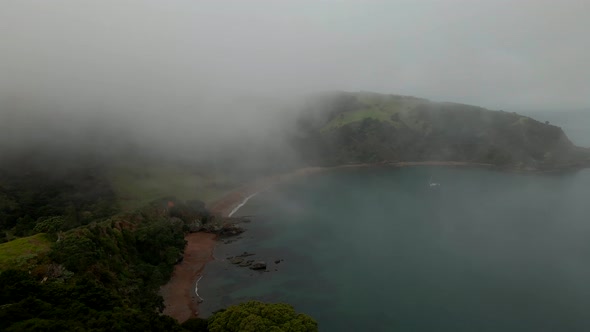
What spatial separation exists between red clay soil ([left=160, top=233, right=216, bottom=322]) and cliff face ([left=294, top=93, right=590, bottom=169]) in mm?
100127

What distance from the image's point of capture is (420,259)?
7700 cm

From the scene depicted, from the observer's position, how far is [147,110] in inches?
7554

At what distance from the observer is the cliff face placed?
173125 millimetres

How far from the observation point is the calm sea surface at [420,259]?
189ft

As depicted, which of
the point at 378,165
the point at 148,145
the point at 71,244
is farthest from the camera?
the point at 378,165

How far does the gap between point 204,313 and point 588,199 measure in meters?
131

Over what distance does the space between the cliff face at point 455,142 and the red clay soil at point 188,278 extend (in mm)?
100127

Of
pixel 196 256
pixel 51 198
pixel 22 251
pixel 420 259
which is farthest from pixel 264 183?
pixel 22 251

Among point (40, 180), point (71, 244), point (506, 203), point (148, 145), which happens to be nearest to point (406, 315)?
point (71, 244)

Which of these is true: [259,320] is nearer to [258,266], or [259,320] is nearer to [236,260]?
[258,266]

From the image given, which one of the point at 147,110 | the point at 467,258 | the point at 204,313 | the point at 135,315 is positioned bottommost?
the point at 204,313

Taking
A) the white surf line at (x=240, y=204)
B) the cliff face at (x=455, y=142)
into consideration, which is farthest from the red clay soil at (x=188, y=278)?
the cliff face at (x=455, y=142)

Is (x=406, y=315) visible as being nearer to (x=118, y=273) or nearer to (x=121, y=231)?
(x=118, y=273)

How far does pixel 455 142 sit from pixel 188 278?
523 feet
